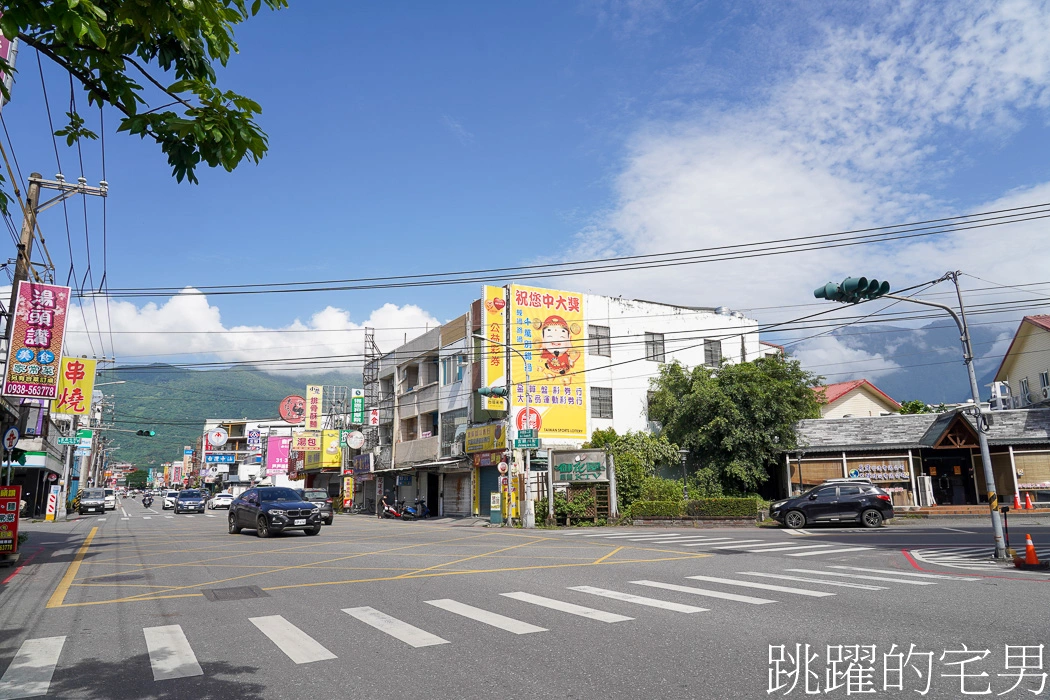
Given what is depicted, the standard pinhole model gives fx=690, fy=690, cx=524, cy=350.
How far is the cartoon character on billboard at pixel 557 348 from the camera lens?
121 feet

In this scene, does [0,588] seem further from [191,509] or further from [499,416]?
[191,509]

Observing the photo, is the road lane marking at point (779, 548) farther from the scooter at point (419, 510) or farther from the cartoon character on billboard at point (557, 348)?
the scooter at point (419, 510)

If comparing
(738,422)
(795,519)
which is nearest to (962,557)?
(795,519)

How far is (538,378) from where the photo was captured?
35.9m

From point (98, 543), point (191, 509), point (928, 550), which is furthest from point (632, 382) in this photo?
point (191, 509)

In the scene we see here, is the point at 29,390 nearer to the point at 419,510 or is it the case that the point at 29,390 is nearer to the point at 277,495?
the point at 277,495

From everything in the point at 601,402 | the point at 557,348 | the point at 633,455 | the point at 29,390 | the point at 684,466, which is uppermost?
the point at 557,348

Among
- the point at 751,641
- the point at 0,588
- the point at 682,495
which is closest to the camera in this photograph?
the point at 751,641

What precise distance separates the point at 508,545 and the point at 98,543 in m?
12.7

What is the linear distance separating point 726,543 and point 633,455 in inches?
547

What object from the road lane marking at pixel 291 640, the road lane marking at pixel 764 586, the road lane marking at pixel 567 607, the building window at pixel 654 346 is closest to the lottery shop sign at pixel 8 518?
the road lane marking at pixel 291 640

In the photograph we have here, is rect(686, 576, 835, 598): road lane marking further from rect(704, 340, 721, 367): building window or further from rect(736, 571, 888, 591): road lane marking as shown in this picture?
rect(704, 340, 721, 367): building window

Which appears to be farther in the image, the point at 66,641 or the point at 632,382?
the point at 632,382

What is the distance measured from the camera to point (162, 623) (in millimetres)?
8109
